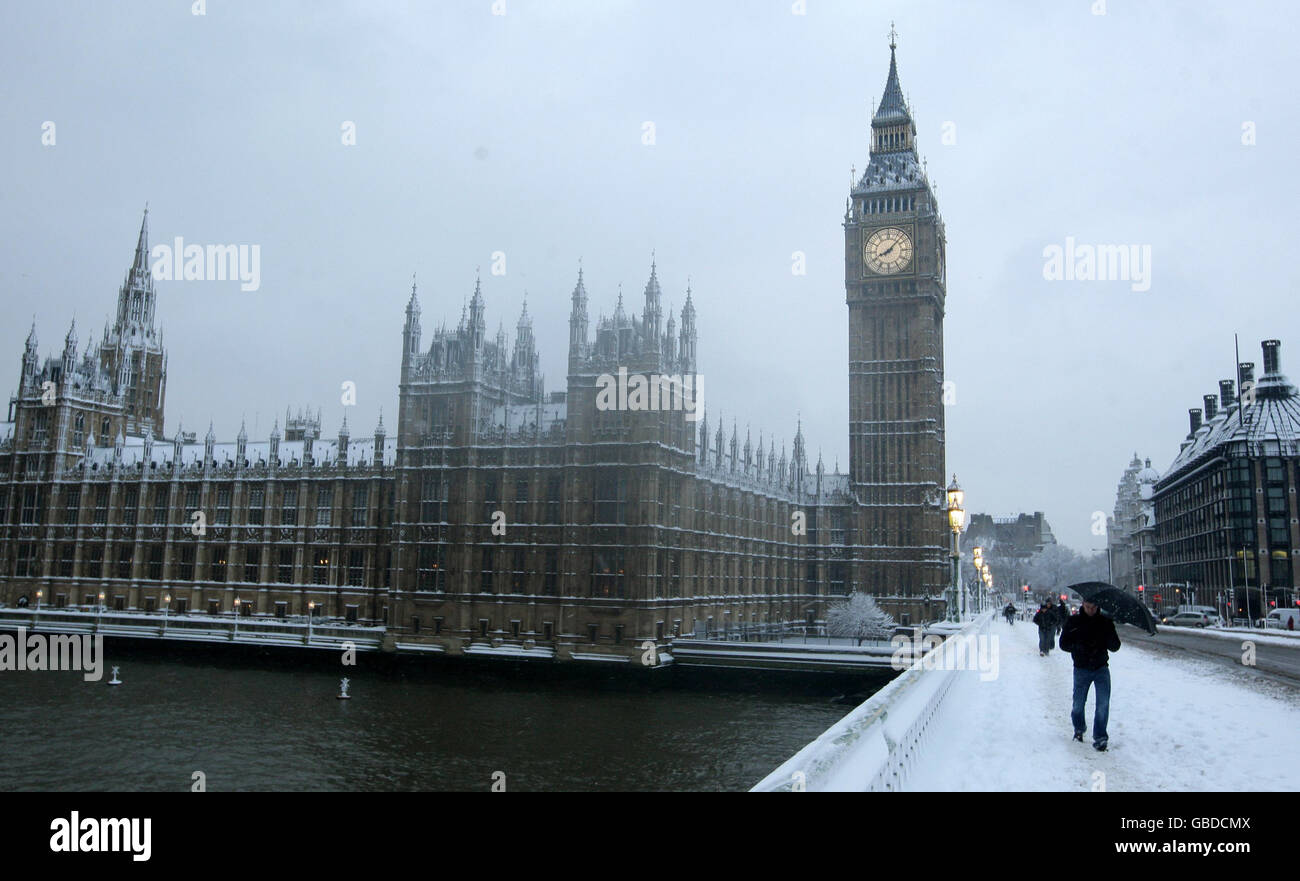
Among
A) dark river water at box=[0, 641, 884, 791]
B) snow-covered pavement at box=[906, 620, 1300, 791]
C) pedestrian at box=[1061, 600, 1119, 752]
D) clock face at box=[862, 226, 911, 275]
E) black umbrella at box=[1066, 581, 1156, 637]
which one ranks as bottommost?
dark river water at box=[0, 641, 884, 791]

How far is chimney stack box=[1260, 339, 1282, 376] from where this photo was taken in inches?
3520

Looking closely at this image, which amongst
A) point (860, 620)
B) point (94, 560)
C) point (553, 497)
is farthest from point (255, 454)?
point (860, 620)

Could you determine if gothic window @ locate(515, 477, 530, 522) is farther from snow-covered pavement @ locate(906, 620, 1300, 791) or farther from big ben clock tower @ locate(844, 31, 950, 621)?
snow-covered pavement @ locate(906, 620, 1300, 791)

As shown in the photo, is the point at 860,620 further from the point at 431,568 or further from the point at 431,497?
the point at 431,497

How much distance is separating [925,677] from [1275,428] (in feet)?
281

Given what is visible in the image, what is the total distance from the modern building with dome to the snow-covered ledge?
75.7 meters

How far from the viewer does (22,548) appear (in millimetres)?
88312

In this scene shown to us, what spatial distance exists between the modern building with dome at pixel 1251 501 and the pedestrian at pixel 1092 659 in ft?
249

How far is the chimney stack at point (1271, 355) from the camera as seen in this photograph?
293 ft

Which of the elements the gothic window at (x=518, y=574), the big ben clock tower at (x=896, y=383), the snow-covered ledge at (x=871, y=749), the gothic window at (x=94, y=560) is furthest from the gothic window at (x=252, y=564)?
the snow-covered ledge at (x=871, y=749)

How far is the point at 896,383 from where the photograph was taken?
9075 centimetres

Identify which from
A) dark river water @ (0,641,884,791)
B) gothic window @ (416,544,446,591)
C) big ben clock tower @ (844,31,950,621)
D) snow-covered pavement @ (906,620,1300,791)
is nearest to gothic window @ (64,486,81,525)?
dark river water @ (0,641,884,791)

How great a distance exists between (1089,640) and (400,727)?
120 feet
